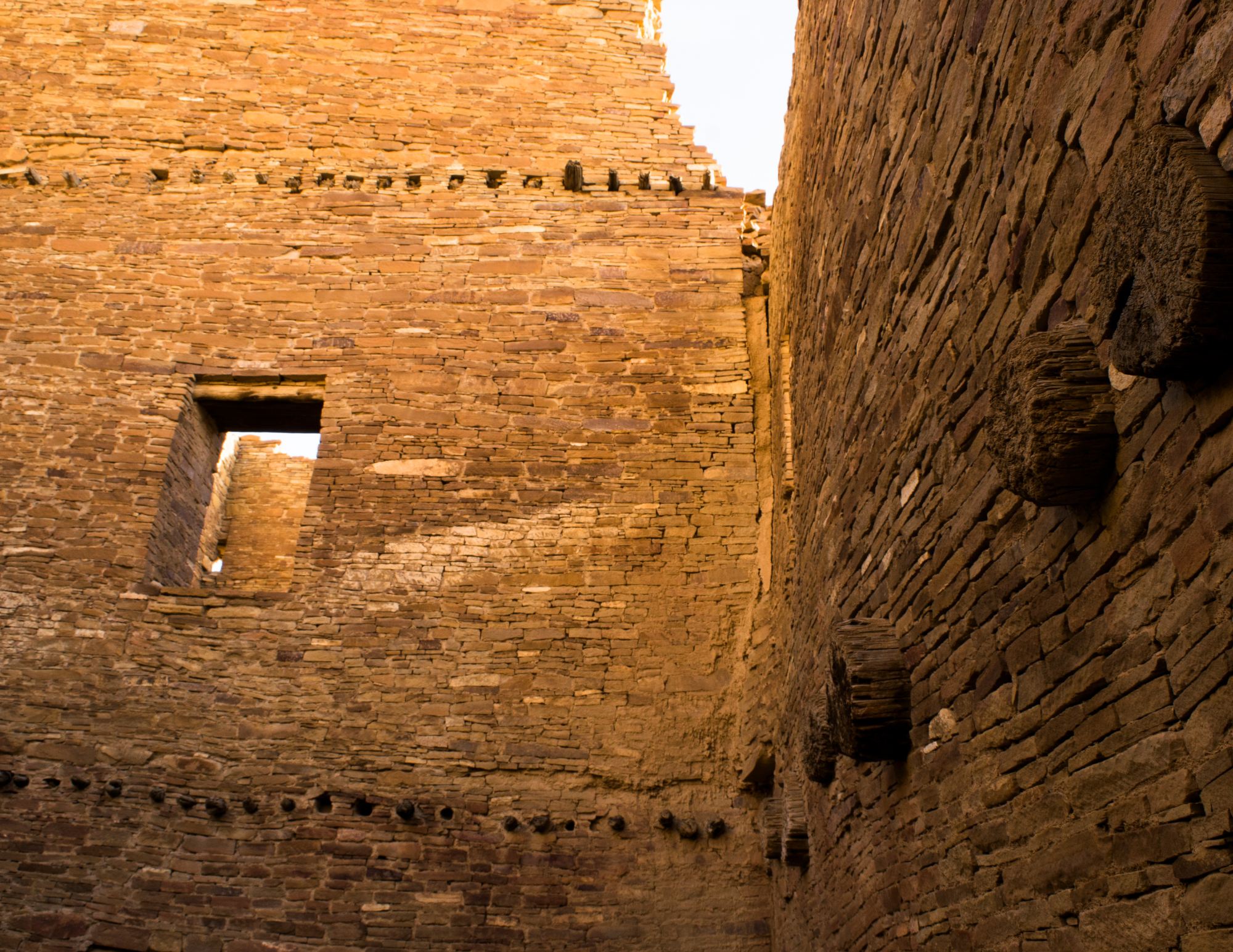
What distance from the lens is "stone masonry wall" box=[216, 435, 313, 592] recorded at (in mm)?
10852

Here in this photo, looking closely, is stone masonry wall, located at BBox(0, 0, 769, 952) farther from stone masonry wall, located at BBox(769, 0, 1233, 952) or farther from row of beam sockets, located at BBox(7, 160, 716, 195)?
stone masonry wall, located at BBox(769, 0, 1233, 952)

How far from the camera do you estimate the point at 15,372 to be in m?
7.63

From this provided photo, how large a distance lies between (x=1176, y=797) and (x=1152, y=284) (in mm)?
801

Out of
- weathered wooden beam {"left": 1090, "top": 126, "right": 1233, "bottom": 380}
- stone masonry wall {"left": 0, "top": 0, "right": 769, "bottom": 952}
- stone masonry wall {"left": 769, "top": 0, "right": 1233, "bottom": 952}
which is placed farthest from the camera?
stone masonry wall {"left": 0, "top": 0, "right": 769, "bottom": 952}

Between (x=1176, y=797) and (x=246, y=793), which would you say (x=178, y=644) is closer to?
(x=246, y=793)

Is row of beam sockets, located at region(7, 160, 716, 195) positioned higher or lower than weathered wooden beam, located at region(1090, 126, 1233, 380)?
higher

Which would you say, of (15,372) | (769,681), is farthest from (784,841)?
(15,372)

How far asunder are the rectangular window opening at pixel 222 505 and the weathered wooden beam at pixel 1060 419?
593 cm

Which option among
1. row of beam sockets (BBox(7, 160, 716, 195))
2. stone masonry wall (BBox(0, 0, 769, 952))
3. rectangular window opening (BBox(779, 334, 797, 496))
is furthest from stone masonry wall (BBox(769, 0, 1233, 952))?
row of beam sockets (BBox(7, 160, 716, 195))

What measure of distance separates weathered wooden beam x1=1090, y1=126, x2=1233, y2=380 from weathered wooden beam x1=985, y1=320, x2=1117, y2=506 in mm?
150

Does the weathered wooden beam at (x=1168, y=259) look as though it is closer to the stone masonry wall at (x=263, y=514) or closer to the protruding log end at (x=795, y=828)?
the protruding log end at (x=795, y=828)

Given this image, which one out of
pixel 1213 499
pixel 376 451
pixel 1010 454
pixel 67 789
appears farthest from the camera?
pixel 376 451

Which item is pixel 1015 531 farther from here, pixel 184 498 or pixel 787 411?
pixel 184 498

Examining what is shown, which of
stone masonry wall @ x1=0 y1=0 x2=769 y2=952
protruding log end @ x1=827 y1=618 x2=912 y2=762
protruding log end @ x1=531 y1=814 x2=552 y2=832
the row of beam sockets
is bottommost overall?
protruding log end @ x1=827 y1=618 x2=912 y2=762
